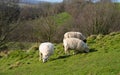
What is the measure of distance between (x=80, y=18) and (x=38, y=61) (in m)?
41.4

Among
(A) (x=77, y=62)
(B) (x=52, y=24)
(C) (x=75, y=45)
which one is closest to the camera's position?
(A) (x=77, y=62)

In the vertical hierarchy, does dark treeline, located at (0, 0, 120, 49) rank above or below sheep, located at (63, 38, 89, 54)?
below

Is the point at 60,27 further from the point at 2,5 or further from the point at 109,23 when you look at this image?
the point at 2,5

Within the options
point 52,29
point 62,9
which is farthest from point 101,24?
point 62,9

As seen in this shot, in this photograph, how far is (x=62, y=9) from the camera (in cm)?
7906

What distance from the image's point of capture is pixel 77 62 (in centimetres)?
1577

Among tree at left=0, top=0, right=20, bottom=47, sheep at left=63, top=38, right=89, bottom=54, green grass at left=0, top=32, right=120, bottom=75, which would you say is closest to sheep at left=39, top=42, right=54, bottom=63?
green grass at left=0, top=32, right=120, bottom=75

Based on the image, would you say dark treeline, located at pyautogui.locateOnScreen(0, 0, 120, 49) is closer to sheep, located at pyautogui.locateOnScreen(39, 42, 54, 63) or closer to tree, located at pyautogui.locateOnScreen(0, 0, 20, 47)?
tree, located at pyautogui.locateOnScreen(0, 0, 20, 47)

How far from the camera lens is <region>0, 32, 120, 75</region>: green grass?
13.3 m

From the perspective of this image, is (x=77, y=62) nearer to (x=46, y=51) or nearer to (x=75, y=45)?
(x=75, y=45)

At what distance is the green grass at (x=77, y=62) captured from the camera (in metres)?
13.3

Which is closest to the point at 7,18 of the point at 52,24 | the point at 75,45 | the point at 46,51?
the point at 52,24

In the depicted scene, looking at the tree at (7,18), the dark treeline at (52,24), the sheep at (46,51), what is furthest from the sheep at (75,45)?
the dark treeline at (52,24)

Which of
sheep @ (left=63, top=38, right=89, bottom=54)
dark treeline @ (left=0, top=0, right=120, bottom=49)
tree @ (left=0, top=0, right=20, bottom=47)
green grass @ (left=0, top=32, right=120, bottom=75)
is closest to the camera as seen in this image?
green grass @ (left=0, top=32, right=120, bottom=75)
